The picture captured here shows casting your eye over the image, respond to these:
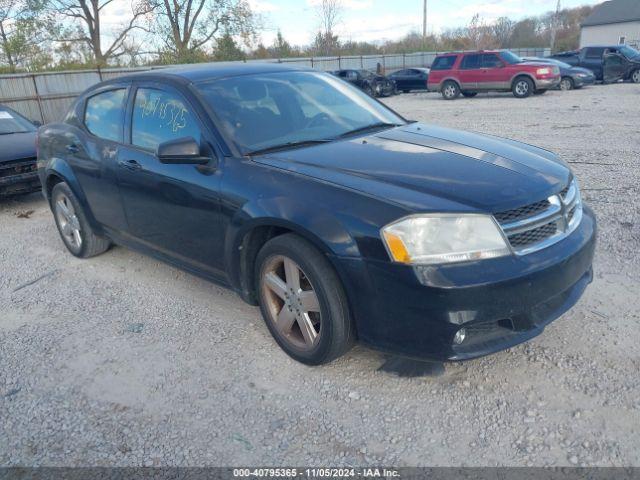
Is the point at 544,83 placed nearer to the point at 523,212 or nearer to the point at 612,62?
the point at 612,62

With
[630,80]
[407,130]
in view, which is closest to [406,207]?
[407,130]

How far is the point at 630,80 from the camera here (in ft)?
74.5

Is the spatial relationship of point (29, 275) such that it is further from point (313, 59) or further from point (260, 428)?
point (313, 59)

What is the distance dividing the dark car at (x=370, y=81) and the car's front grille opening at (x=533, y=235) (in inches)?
837

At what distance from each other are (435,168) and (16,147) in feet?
21.4

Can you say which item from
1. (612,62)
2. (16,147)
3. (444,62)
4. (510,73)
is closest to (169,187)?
(16,147)

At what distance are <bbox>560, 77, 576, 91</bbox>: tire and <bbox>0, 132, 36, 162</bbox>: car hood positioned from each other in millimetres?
19105

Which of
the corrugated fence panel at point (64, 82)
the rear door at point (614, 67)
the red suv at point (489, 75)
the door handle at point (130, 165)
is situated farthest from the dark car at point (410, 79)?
the door handle at point (130, 165)

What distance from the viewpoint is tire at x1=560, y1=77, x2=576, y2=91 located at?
20.5 m

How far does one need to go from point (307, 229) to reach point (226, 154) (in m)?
0.88

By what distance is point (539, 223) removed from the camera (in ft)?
9.02

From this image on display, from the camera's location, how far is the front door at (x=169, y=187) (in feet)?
11.3

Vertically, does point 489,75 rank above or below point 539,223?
below

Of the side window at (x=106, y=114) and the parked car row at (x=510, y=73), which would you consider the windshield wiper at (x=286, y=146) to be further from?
the parked car row at (x=510, y=73)
